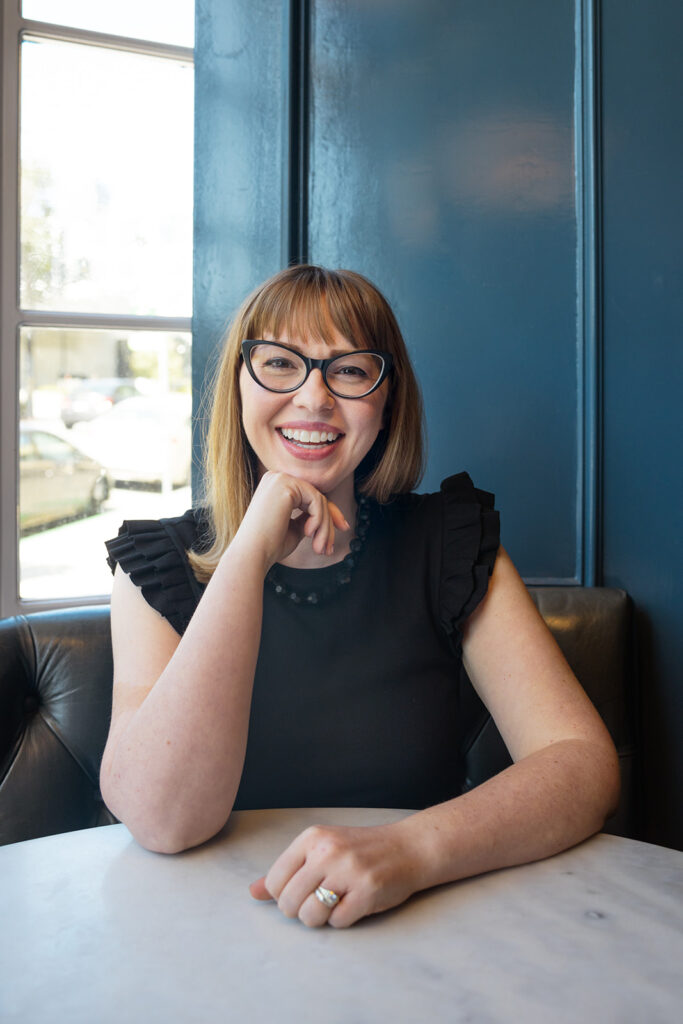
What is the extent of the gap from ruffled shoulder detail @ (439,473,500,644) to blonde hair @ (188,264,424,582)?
0.10 m

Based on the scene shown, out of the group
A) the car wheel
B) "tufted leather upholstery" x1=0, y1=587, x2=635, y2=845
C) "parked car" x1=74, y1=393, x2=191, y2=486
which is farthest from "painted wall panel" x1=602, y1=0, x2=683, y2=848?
the car wheel

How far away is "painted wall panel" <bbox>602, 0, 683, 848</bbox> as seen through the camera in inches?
67.2

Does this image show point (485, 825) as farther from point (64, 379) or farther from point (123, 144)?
point (123, 144)

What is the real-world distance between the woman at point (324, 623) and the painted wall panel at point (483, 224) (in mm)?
415

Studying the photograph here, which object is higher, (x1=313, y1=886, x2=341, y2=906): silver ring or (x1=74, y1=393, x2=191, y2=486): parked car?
(x1=74, y1=393, x2=191, y2=486): parked car

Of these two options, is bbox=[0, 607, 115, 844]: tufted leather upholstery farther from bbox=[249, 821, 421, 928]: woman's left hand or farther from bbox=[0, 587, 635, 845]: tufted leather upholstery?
bbox=[249, 821, 421, 928]: woman's left hand

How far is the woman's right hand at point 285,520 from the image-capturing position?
3.67ft

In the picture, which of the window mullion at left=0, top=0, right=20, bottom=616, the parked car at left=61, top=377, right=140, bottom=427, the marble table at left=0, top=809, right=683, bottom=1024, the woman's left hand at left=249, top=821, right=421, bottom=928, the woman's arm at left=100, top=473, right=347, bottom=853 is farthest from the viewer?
the parked car at left=61, top=377, right=140, bottom=427

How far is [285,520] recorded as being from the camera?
1.15 meters

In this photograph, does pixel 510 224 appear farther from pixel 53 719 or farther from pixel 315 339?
pixel 53 719

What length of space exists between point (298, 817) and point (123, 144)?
78.7 inches

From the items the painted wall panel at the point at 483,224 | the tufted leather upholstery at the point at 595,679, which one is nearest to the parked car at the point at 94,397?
the painted wall panel at the point at 483,224

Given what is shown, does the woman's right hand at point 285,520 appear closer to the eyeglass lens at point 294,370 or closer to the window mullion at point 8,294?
the eyeglass lens at point 294,370

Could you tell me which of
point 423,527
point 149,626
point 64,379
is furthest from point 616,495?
point 64,379
